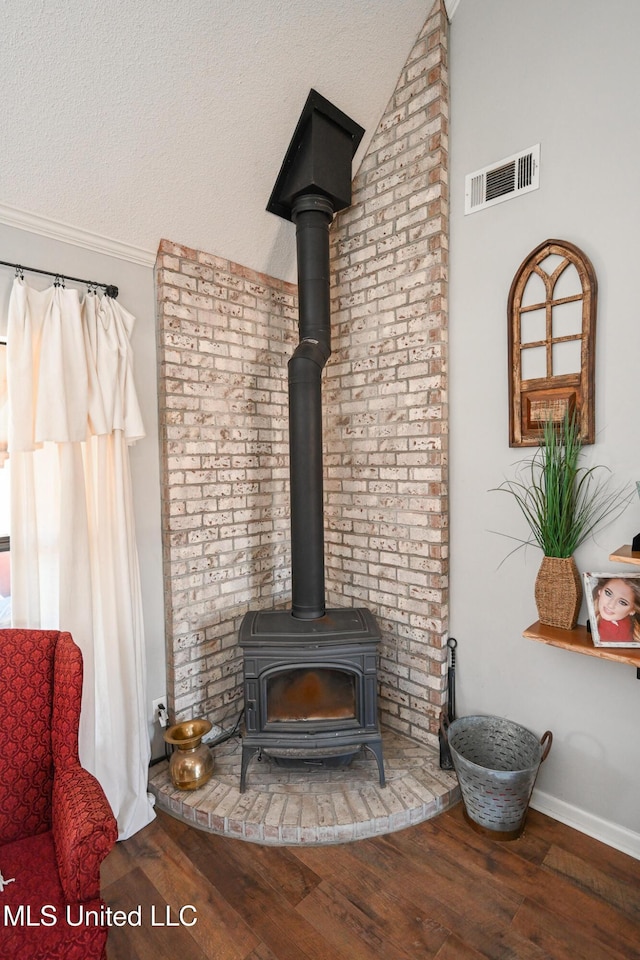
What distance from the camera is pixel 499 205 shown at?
2.12 metres

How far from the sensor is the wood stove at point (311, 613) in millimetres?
2109

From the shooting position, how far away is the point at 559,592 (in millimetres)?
1883

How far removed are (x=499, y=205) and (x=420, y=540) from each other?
1.57m

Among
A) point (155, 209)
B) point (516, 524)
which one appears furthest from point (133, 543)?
point (516, 524)

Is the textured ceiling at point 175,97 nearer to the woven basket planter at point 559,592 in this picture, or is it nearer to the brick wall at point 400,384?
the brick wall at point 400,384

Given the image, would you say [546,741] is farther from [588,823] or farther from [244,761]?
[244,761]

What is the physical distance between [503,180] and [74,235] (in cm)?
187

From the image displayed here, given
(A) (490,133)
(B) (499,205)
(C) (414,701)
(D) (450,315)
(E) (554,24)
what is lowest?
(C) (414,701)

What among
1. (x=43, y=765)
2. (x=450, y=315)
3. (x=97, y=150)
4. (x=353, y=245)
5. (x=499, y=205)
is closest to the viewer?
(x=43, y=765)

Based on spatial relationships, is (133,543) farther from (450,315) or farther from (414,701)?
(450,315)

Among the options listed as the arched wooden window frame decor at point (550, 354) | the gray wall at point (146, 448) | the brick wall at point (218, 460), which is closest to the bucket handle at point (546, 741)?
the arched wooden window frame decor at point (550, 354)

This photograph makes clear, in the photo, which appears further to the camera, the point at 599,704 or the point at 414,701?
the point at 414,701

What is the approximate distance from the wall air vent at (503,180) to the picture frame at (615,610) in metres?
1.63

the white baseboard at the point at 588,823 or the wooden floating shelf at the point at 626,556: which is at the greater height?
the wooden floating shelf at the point at 626,556
